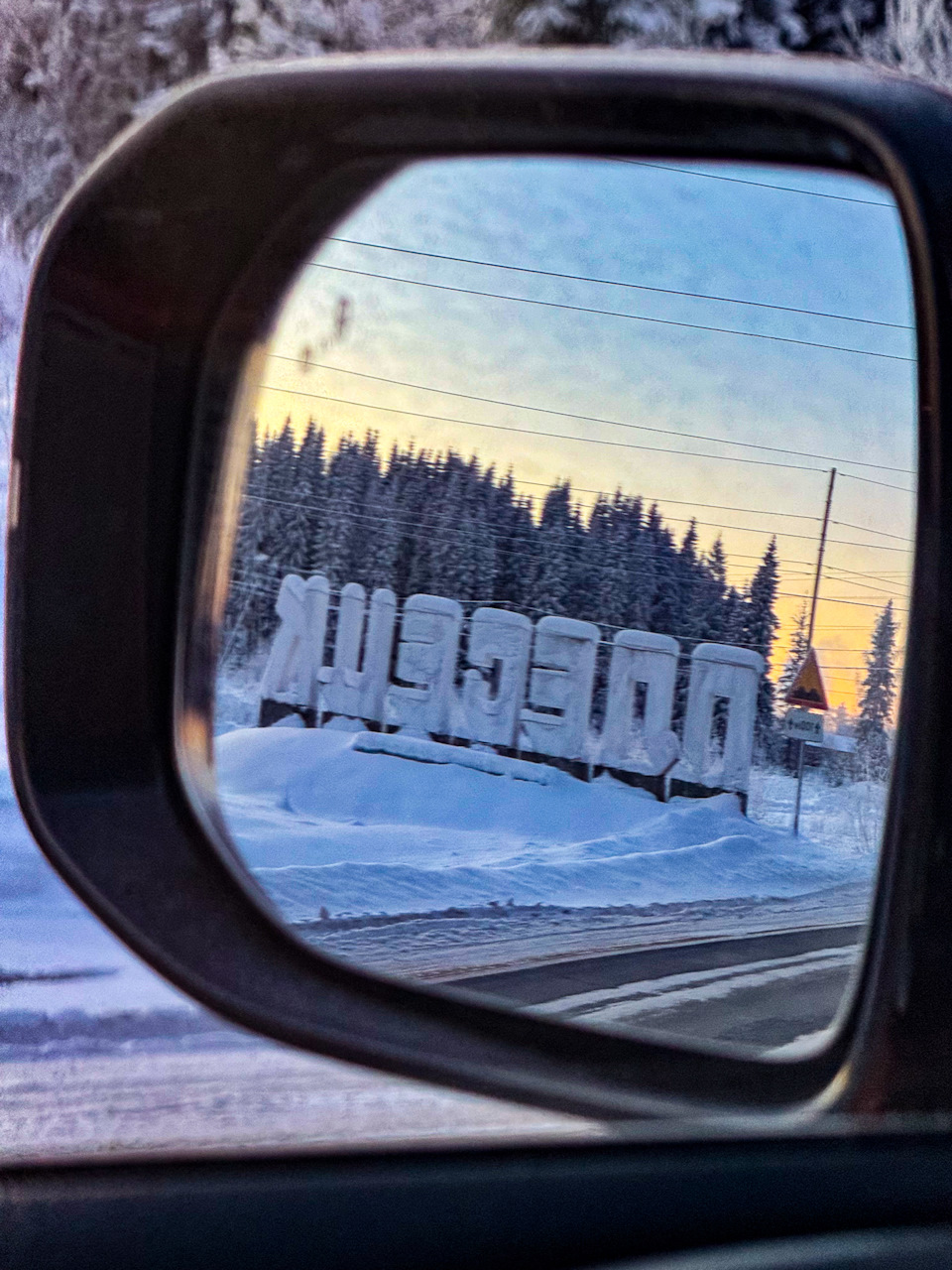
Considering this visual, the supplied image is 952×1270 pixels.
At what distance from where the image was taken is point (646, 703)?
4.79ft

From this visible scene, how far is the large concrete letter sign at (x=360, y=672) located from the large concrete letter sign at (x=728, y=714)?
0.43 m

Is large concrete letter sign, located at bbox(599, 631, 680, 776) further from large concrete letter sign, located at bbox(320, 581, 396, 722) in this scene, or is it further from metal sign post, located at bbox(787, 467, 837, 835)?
large concrete letter sign, located at bbox(320, 581, 396, 722)

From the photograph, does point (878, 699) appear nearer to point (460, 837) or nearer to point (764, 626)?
point (764, 626)

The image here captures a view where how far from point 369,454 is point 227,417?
273 mm

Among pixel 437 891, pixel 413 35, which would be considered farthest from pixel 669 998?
pixel 413 35

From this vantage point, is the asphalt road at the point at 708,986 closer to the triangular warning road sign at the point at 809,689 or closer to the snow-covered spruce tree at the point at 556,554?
the triangular warning road sign at the point at 809,689

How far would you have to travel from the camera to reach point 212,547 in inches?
72.2

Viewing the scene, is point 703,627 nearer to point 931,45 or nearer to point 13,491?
point 13,491

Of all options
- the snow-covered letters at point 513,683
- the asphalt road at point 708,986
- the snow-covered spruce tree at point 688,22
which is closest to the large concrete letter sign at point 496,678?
the snow-covered letters at point 513,683

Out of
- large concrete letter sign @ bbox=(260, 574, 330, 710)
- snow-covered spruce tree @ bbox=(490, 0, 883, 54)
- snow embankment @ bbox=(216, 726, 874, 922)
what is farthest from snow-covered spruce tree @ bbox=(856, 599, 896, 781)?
snow-covered spruce tree @ bbox=(490, 0, 883, 54)

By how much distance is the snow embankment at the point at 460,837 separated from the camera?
1523 millimetres

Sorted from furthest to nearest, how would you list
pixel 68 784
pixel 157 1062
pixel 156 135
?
pixel 157 1062
pixel 68 784
pixel 156 135

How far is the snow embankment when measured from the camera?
1.52 meters

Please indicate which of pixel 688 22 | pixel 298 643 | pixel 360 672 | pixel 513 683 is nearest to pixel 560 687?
pixel 513 683
